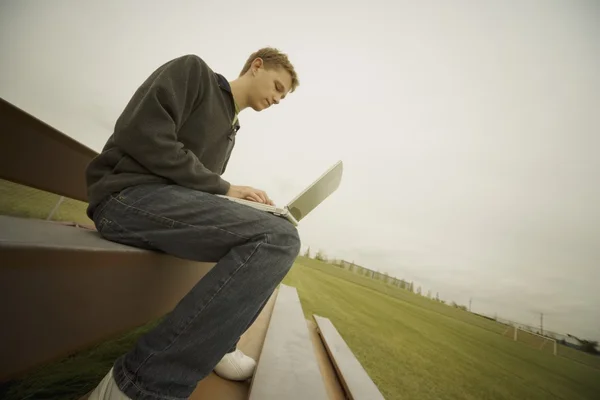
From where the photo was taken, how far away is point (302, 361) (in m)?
1.11

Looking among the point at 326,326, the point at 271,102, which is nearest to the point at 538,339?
the point at 326,326

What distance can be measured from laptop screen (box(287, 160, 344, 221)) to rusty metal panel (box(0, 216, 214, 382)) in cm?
74

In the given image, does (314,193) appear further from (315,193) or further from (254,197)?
(254,197)

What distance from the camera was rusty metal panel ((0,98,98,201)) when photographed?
3.12ft

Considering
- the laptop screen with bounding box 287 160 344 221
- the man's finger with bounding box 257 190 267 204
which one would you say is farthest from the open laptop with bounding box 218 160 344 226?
the man's finger with bounding box 257 190 267 204

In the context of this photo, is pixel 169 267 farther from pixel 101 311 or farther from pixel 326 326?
pixel 326 326

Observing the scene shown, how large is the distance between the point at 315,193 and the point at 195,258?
747 millimetres

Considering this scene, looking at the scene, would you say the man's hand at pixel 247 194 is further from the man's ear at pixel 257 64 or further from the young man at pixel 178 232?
the man's ear at pixel 257 64

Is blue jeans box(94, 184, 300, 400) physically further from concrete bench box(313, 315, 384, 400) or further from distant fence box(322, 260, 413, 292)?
distant fence box(322, 260, 413, 292)

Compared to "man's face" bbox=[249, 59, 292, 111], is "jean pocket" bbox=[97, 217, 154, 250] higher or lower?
lower

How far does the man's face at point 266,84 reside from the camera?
128 centimetres

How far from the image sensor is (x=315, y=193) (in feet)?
4.25

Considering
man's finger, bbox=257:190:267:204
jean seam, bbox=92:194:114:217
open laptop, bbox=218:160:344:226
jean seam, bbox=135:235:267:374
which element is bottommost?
jean seam, bbox=135:235:267:374

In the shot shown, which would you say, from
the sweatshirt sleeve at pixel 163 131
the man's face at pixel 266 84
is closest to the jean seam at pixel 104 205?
the sweatshirt sleeve at pixel 163 131
